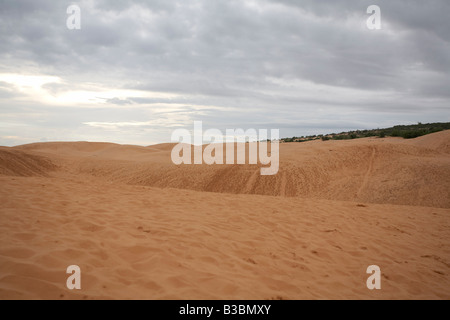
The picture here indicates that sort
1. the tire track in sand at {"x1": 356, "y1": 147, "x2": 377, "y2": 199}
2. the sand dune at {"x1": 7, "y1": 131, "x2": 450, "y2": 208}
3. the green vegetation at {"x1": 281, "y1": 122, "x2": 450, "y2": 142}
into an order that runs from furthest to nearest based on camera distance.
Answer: the green vegetation at {"x1": 281, "y1": 122, "x2": 450, "y2": 142}, the tire track in sand at {"x1": 356, "y1": 147, "x2": 377, "y2": 199}, the sand dune at {"x1": 7, "y1": 131, "x2": 450, "y2": 208}

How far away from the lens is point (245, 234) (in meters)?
5.34

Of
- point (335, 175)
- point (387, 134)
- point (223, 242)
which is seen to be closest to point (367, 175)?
point (335, 175)

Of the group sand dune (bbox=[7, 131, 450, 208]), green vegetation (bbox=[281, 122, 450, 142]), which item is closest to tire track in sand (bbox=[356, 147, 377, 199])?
sand dune (bbox=[7, 131, 450, 208])

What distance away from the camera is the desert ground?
3234 millimetres

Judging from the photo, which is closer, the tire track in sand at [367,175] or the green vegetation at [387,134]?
the tire track in sand at [367,175]

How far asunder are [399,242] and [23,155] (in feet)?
55.5

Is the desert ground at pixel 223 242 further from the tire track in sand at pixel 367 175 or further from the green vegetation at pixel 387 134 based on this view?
the green vegetation at pixel 387 134

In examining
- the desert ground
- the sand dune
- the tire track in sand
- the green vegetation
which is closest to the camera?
the desert ground

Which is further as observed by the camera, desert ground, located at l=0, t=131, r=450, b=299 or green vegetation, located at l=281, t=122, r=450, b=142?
green vegetation, located at l=281, t=122, r=450, b=142

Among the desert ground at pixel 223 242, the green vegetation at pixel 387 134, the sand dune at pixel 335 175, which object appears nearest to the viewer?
the desert ground at pixel 223 242

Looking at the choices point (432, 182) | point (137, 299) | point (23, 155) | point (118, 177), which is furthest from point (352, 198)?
point (23, 155)

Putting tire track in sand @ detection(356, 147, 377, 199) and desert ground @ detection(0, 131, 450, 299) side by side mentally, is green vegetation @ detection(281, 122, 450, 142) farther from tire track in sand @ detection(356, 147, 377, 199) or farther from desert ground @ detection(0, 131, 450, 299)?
desert ground @ detection(0, 131, 450, 299)

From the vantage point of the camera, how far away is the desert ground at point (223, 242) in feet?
10.6

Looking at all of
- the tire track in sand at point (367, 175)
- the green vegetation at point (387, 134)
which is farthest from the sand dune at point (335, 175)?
the green vegetation at point (387, 134)
